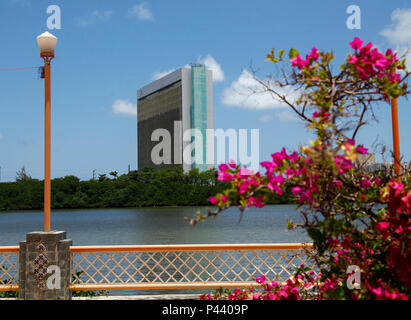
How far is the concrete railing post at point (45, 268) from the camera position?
461 cm

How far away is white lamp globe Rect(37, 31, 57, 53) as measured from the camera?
4969 mm

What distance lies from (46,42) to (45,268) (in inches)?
94.0

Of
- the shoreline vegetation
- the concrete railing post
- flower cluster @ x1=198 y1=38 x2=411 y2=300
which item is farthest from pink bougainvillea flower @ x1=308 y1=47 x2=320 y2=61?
the shoreline vegetation

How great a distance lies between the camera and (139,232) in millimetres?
26281

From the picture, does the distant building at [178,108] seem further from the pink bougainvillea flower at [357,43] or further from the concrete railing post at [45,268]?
the pink bougainvillea flower at [357,43]

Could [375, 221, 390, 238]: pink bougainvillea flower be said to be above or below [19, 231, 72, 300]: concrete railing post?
above

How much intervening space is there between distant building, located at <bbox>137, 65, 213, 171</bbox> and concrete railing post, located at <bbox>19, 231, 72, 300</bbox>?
62924 mm

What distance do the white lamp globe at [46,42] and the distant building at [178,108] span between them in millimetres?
62589

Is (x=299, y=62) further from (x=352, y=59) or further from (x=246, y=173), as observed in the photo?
(x=246, y=173)

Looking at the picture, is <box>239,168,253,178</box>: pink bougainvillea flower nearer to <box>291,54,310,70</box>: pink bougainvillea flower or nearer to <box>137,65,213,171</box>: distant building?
<box>291,54,310,70</box>: pink bougainvillea flower

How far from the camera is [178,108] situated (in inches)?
2940

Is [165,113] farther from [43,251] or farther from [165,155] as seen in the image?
[43,251]

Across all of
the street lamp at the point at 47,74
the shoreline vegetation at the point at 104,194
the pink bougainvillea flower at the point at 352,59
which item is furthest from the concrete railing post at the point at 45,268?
the shoreline vegetation at the point at 104,194
